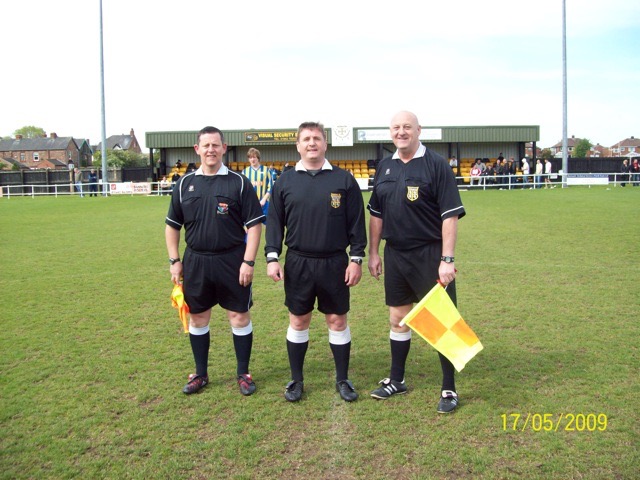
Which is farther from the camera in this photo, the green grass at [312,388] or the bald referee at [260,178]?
the bald referee at [260,178]

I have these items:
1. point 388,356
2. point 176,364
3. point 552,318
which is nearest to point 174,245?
point 176,364

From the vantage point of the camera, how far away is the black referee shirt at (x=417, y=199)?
4.04 m

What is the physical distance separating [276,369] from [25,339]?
8.91 feet

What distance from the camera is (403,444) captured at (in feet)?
11.6

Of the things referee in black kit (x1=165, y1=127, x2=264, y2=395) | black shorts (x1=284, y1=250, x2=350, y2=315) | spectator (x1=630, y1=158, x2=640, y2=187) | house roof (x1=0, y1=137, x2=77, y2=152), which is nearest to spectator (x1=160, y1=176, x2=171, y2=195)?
spectator (x1=630, y1=158, x2=640, y2=187)

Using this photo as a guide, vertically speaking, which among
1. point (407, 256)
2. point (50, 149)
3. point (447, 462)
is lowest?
point (447, 462)

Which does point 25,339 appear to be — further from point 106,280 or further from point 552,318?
point 552,318

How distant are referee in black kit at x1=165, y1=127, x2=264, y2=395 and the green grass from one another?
0.59 m

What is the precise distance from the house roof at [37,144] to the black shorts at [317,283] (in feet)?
343

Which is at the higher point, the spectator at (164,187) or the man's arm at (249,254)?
the spectator at (164,187)

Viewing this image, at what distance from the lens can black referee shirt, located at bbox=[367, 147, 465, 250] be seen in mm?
4043

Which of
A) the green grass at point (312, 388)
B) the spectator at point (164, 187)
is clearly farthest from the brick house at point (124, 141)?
the green grass at point (312, 388)

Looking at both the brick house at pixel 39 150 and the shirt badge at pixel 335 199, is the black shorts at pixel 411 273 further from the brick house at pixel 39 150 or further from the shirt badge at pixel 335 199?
the brick house at pixel 39 150

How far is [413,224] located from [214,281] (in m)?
1.60
